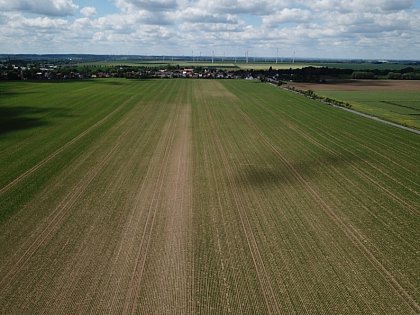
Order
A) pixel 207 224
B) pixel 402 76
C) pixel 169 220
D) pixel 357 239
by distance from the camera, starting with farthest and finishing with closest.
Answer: pixel 402 76 → pixel 169 220 → pixel 207 224 → pixel 357 239

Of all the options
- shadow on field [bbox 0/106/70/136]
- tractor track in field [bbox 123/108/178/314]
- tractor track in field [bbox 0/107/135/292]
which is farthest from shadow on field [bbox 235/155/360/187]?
shadow on field [bbox 0/106/70/136]

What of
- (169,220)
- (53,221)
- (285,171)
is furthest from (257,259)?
(285,171)

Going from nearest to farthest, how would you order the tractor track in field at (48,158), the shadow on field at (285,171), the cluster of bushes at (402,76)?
the tractor track in field at (48,158)
the shadow on field at (285,171)
the cluster of bushes at (402,76)

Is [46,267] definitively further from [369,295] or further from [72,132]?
[72,132]

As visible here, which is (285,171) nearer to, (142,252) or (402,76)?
(142,252)

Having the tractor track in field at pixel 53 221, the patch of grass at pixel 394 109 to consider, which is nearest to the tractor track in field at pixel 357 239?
the tractor track in field at pixel 53 221

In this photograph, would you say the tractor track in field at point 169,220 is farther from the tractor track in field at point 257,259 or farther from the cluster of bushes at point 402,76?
the cluster of bushes at point 402,76
